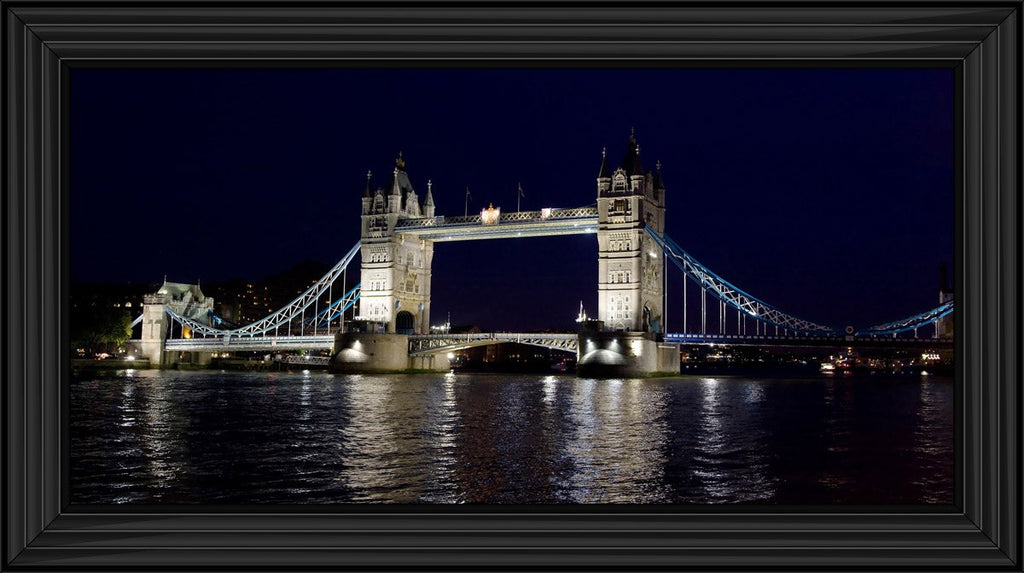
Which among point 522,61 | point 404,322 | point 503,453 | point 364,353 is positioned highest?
point 522,61

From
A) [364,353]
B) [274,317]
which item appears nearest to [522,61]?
[364,353]

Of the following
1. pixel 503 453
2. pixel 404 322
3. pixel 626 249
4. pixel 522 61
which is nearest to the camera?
pixel 522 61

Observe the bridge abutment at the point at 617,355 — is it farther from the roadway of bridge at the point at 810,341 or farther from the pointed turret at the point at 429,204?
the pointed turret at the point at 429,204

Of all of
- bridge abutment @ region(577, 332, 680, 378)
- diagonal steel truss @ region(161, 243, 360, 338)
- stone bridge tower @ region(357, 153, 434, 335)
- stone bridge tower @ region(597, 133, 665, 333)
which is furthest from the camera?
diagonal steel truss @ region(161, 243, 360, 338)

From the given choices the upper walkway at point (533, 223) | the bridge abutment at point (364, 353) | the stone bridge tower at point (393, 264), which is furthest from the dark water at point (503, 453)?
the stone bridge tower at point (393, 264)

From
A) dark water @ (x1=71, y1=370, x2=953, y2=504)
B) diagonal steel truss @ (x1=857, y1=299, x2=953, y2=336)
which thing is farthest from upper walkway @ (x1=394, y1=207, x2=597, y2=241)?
dark water @ (x1=71, y1=370, x2=953, y2=504)

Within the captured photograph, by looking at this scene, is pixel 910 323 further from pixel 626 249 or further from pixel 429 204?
pixel 429 204

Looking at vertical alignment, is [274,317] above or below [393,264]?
below

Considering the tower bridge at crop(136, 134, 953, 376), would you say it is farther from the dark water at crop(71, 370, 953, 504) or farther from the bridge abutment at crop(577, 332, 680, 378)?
the dark water at crop(71, 370, 953, 504)

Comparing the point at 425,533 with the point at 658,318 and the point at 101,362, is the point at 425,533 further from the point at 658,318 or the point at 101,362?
the point at 101,362
